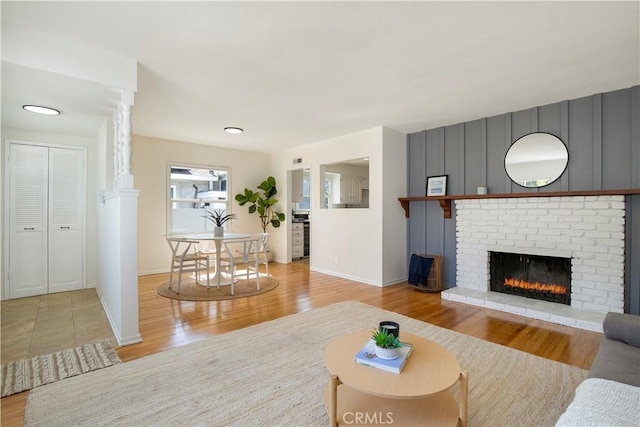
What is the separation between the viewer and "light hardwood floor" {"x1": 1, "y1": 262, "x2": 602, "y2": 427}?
2498 millimetres

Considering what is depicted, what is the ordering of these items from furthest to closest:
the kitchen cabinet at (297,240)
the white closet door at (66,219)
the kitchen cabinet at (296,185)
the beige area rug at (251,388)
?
the kitchen cabinet at (297,240), the kitchen cabinet at (296,185), the white closet door at (66,219), the beige area rug at (251,388)

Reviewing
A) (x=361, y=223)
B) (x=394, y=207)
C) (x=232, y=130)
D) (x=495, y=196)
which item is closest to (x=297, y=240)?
(x=361, y=223)

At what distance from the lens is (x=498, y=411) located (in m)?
1.72

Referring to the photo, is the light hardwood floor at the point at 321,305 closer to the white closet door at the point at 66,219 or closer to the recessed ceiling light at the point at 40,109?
the white closet door at the point at 66,219

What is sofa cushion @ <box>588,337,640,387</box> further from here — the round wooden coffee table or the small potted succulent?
the small potted succulent

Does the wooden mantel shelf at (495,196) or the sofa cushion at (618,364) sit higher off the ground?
the wooden mantel shelf at (495,196)

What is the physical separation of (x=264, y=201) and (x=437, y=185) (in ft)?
11.5

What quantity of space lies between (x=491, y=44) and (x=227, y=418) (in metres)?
3.10

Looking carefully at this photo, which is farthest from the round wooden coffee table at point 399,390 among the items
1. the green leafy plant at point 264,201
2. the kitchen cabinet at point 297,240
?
the kitchen cabinet at point 297,240

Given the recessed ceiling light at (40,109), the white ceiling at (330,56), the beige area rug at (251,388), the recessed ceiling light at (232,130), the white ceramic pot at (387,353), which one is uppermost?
the recessed ceiling light at (232,130)

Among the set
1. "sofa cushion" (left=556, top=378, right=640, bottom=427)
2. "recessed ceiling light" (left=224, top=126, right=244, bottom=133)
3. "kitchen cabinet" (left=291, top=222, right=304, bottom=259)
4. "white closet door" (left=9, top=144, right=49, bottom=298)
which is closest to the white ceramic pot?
"sofa cushion" (left=556, top=378, right=640, bottom=427)

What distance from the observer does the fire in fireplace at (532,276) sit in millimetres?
3552

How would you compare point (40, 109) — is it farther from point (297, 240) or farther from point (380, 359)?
point (297, 240)

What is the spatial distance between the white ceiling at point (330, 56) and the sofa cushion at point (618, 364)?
2.07 meters
